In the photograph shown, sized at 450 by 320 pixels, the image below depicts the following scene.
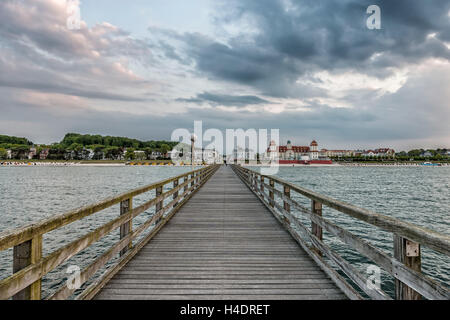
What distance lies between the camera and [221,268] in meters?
3.81

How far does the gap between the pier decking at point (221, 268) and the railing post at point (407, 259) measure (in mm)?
989

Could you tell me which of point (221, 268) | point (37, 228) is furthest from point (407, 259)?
A: point (37, 228)

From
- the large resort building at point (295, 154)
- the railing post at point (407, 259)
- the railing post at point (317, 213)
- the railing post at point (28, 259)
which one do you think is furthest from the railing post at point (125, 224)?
the large resort building at point (295, 154)

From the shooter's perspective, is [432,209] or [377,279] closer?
[377,279]

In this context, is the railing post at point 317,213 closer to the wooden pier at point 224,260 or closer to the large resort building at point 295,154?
the wooden pier at point 224,260

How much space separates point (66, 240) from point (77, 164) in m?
165

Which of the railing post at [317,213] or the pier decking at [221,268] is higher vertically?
the railing post at [317,213]

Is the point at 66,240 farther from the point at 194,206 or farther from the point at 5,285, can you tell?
the point at 5,285

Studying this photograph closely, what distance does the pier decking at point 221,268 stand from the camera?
309 cm

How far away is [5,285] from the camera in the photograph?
1736 millimetres

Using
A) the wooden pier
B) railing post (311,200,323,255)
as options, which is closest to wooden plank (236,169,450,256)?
the wooden pier

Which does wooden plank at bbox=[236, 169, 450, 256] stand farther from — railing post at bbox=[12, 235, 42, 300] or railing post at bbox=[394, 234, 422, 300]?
railing post at bbox=[12, 235, 42, 300]
